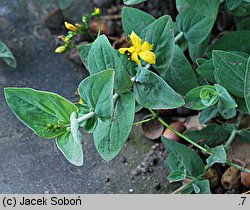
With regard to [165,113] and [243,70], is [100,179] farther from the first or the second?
[243,70]

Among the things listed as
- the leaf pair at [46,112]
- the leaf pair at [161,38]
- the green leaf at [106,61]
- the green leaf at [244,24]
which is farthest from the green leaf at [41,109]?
the green leaf at [244,24]

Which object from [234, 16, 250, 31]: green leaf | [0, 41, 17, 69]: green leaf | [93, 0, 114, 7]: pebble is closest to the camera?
[234, 16, 250, 31]: green leaf

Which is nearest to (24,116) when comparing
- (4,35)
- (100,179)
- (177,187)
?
(100,179)

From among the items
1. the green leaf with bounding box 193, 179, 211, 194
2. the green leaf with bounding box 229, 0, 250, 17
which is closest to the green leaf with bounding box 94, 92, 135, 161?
the green leaf with bounding box 193, 179, 211, 194

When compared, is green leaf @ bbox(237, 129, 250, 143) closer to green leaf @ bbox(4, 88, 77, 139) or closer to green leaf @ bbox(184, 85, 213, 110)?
green leaf @ bbox(184, 85, 213, 110)

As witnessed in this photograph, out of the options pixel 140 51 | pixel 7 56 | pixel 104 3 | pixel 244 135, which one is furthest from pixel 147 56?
pixel 104 3
